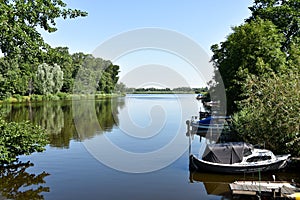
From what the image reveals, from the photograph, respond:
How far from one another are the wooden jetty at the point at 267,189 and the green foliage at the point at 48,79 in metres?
67.4

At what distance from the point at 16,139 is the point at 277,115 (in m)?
13.9

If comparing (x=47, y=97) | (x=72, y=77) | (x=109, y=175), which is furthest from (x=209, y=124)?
(x=72, y=77)

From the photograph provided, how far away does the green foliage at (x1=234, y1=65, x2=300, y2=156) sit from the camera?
16016mm

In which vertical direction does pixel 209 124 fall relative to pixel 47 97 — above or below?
below

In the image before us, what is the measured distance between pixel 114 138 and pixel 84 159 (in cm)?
791

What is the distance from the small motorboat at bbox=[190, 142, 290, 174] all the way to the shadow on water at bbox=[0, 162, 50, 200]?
8.11 metres

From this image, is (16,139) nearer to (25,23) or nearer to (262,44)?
(25,23)

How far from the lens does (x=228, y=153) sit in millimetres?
16781

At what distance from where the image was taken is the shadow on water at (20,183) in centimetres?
1409

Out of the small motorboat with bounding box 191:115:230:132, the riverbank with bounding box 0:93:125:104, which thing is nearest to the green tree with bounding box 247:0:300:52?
the small motorboat with bounding box 191:115:230:132

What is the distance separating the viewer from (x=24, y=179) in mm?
16188

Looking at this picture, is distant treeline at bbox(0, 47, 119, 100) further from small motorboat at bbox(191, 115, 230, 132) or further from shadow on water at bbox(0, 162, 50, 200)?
shadow on water at bbox(0, 162, 50, 200)

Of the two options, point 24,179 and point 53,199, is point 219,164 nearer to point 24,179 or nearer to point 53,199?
point 53,199

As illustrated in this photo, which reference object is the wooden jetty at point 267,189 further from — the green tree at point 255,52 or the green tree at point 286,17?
the green tree at point 286,17
